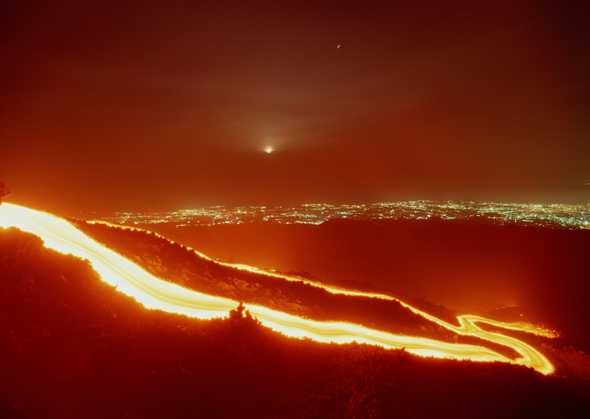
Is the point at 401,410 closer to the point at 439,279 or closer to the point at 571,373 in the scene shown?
the point at 571,373

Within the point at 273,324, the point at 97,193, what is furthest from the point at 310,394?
Answer: the point at 97,193

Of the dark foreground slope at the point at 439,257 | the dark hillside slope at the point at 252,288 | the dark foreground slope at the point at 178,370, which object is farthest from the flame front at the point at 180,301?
the dark foreground slope at the point at 439,257

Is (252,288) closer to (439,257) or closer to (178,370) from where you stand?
(178,370)

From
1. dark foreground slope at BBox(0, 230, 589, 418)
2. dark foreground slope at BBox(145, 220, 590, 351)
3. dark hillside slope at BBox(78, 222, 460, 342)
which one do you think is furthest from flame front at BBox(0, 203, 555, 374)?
dark foreground slope at BBox(145, 220, 590, 351)

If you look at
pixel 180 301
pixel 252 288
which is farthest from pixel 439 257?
pixel 180 301

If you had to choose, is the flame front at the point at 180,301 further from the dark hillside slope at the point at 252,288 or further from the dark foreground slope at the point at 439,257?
the dark foreground slope at the point at 439,257

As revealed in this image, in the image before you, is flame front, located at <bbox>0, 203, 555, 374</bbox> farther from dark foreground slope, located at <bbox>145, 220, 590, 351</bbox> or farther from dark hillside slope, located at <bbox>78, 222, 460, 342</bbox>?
dark foreground slope, located at <bbox>145, 220, 590, 351</bbox>
